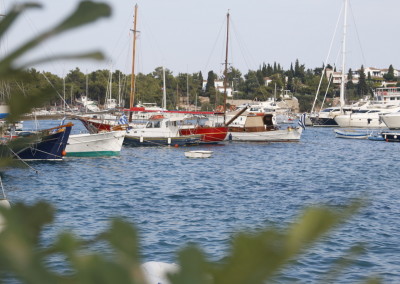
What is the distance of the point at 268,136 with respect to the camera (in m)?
49.5

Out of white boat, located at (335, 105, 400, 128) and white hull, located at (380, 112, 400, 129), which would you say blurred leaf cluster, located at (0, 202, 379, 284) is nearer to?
white hull, located at (380, 112, 400, 129)

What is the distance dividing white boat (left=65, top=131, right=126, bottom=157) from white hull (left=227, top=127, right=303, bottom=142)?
1592cm

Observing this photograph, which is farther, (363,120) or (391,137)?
(363,120)

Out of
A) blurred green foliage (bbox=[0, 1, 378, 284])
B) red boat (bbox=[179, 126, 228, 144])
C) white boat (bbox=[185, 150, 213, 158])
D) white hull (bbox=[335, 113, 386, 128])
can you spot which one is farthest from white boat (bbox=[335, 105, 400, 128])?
blurred green foliage (bbox=[0, 1, 378, 284])

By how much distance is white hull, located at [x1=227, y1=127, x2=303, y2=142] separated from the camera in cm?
4856

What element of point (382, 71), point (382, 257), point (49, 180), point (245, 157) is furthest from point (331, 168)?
point (382, 71)

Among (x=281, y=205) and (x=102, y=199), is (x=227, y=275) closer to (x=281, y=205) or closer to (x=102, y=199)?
(x=281, y=205)

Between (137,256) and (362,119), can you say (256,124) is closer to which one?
(362,119)

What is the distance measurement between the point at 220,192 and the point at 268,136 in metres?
28.1

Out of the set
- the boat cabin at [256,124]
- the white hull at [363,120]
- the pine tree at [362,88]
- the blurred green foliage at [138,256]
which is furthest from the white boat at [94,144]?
the pine tree at [362,88]

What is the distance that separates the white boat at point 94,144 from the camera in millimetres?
32844

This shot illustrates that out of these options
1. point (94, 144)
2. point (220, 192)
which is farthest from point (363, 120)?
point (220, 192)

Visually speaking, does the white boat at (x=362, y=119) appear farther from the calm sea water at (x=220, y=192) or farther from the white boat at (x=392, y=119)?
the calm sea water at (x=220, y=192)

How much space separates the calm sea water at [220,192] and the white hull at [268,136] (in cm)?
578
